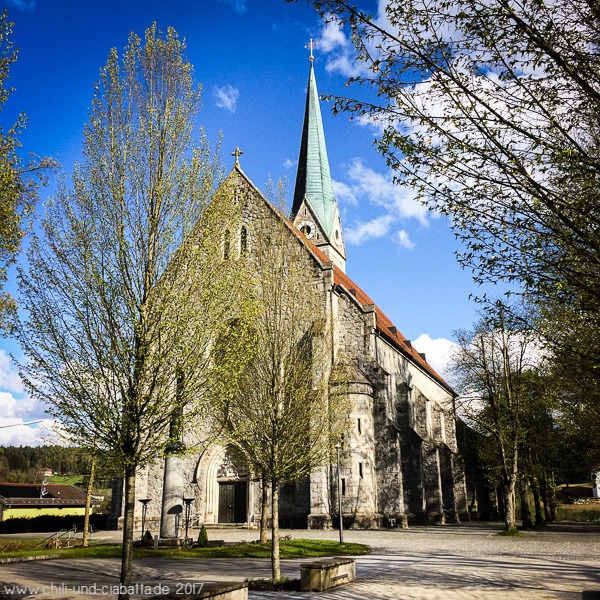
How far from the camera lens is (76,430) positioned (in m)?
8.80

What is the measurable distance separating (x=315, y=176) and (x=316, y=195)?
214cm

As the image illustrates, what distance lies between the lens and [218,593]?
24.7ft

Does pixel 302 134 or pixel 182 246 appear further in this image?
pixel 302 134

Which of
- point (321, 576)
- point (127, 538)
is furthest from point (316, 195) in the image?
point (127, 538)

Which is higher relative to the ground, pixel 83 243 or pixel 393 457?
pixel 83 243

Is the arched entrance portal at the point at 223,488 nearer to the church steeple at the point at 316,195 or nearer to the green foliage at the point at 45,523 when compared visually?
the green foliage at the point at 45,523

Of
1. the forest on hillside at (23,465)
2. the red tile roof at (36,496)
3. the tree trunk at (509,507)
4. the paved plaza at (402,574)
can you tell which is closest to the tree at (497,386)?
the tree trunk at (509,507)

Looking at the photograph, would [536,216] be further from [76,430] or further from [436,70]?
[76,430]

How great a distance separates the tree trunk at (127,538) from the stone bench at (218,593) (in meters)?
1.12

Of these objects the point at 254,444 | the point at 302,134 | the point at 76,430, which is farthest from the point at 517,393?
the point at 302,134

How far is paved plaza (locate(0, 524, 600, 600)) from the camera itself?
32.7 ft

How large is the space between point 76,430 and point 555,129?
830 centimetres

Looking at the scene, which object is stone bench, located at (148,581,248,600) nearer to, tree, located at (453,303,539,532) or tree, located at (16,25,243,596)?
tree, located at (16,25,243,596)

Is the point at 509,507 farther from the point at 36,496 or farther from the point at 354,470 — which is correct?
the point at 36,496
